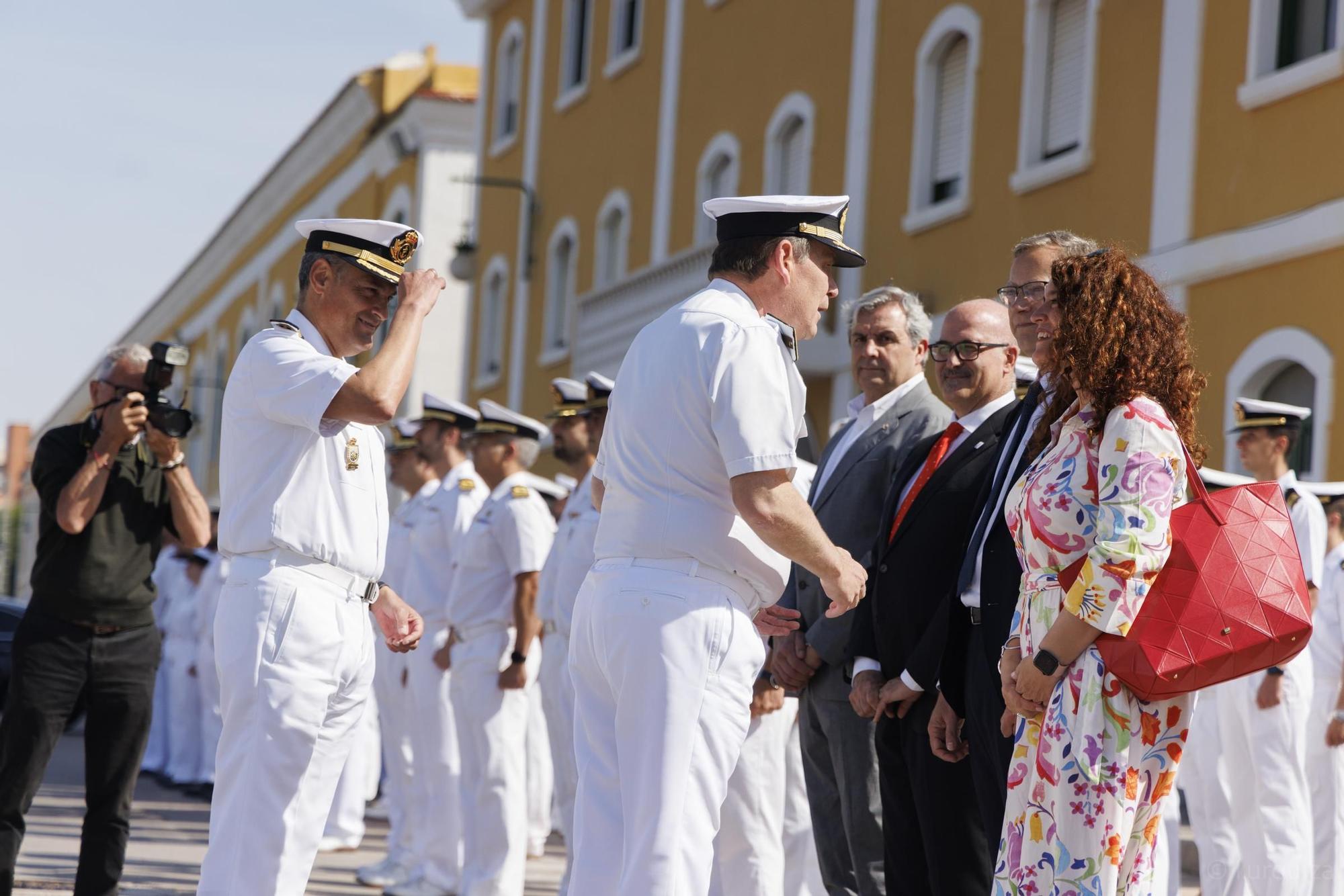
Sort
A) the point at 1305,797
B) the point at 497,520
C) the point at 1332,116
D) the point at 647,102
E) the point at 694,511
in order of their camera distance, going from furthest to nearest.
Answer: the point at 647,102 → the point at 1332,116 → the point at 497,520 → the point at 1305,797 → the point at 694,511

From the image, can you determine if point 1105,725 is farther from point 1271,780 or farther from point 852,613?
point 1271,780

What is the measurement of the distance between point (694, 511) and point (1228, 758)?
491cm

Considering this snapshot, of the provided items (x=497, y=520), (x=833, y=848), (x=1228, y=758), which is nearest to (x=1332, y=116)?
(x=1228, y=758)

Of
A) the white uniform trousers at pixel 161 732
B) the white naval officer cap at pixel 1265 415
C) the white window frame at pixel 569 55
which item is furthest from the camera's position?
the white window frame at pixel 569 55

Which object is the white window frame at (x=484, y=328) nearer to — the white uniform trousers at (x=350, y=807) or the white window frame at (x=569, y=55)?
the white window frame at (x=569, y=55)

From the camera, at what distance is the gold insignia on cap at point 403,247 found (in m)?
5.24

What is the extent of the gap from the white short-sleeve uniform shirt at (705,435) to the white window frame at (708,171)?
53.5ft

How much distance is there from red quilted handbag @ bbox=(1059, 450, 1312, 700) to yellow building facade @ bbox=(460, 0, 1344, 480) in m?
5.87

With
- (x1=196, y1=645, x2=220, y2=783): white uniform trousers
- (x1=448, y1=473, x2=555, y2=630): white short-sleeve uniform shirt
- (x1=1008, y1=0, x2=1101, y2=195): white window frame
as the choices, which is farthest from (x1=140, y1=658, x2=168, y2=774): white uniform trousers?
(x1=1008, y1=0, x2=1101, y2=195): white window frame

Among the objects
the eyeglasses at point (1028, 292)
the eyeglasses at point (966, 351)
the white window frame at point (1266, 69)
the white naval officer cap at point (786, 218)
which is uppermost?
the white window frame at point (1266, 69)

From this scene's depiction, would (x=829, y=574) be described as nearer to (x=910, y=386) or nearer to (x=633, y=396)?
(x=633, y=396)

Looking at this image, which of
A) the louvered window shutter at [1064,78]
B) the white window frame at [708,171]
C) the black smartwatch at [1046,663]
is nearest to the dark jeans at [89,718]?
the black smartwatch at [1046,663]

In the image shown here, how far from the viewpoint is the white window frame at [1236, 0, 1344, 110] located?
12289 millimetres

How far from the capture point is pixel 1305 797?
8.24 m
